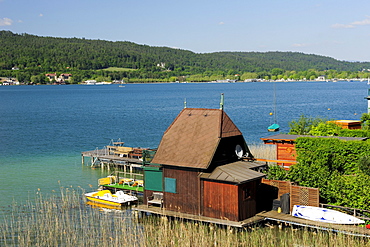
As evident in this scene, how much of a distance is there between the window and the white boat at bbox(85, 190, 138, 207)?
4763mm

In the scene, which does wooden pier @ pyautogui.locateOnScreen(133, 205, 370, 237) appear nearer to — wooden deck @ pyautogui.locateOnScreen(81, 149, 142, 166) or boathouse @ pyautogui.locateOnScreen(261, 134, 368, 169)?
boathouse @ pyautogui.locateOnScreen(261, 134, 368, 169)

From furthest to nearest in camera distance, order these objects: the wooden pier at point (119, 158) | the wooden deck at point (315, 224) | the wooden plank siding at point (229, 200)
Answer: the wooden pier at point (119, 158) < the wooden plank siding at point (229, 200) < the wooden deck at point (315, 224)

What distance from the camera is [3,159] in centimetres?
4569

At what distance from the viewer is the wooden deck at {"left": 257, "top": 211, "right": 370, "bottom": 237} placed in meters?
19.3

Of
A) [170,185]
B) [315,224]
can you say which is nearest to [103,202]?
[170,185]

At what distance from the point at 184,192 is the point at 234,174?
2.70 meters

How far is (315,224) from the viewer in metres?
20.2

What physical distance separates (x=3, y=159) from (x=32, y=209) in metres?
21.2

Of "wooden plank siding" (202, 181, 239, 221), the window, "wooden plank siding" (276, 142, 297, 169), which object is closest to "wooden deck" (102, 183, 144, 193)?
the window

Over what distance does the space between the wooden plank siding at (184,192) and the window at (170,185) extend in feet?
0.48

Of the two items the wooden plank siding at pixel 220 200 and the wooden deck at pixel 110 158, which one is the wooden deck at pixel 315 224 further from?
the wooden deck at pixel 110 158

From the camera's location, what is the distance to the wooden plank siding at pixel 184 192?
22000 millimetres

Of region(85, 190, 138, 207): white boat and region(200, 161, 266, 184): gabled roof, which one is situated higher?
region(200, 161, 266, 184): gabled roof

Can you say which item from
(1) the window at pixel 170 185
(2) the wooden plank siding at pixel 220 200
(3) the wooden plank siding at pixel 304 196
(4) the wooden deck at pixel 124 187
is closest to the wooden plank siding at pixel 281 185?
(3) the wooden plank siding at pixel 304 196
